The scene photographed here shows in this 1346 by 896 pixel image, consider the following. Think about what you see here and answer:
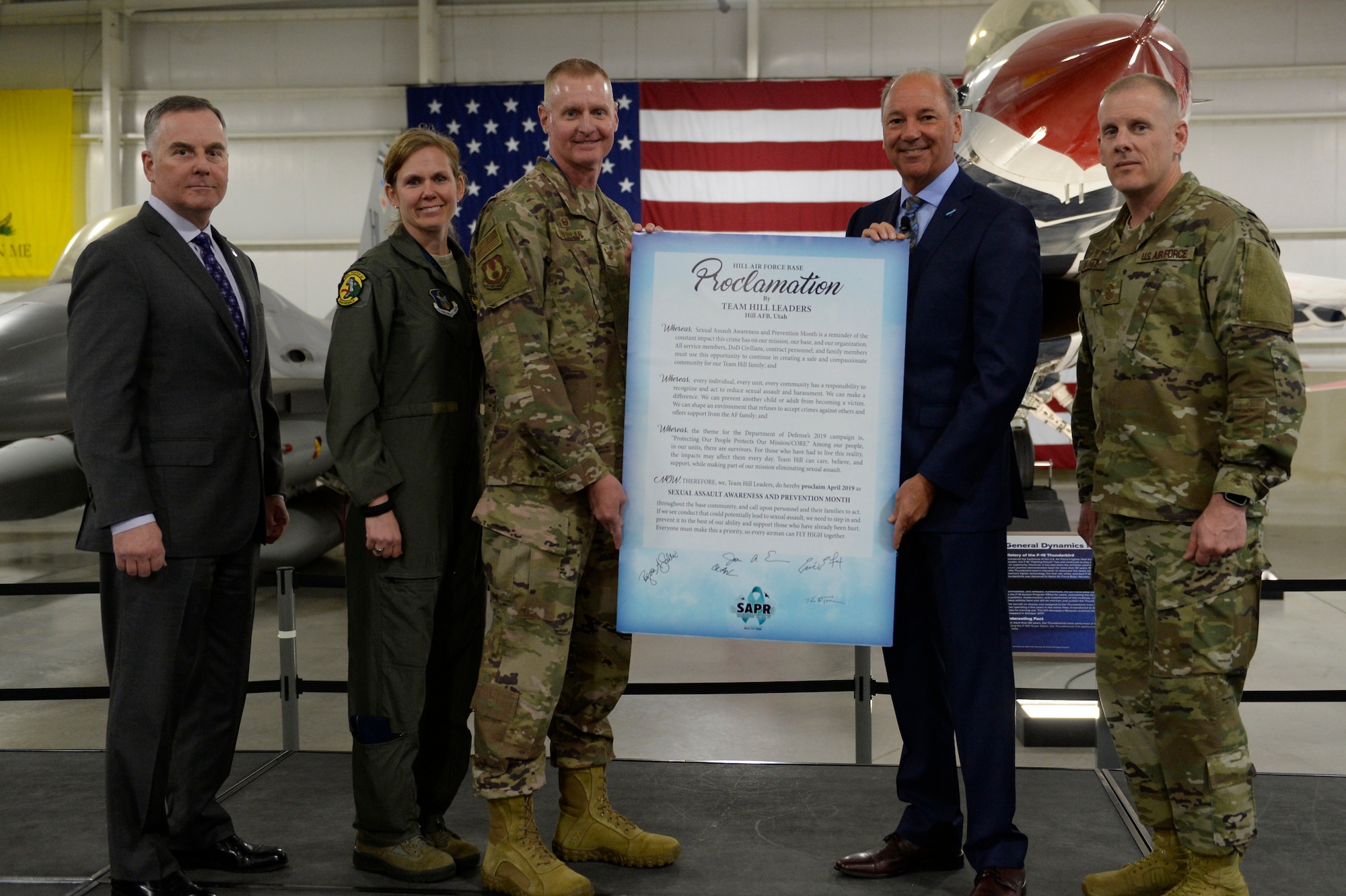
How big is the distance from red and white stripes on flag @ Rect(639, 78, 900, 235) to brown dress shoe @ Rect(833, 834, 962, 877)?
12.1 meters

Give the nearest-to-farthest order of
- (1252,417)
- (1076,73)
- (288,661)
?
(1252,417)
(288,661)
(1076,73)

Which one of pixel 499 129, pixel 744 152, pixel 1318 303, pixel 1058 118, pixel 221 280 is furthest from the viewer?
pixel 499 129

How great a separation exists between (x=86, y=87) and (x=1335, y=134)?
17984 mm

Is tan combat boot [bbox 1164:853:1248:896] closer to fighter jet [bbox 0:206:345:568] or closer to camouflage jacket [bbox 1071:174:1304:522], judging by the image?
camouflage jacket [bbox 1071:174:1304:522]

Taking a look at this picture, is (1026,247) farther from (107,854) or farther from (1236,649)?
(107,854)

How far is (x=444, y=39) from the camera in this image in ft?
49.0

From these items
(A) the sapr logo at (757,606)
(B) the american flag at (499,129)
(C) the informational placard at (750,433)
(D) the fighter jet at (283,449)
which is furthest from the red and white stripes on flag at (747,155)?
(A) the sapr logo at (757,606)

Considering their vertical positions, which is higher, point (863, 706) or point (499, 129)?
point (499, 129)

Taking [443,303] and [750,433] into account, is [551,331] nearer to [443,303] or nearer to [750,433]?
[443,303]

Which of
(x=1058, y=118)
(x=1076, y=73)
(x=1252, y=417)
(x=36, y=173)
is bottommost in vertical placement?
(x=1252, y=417)

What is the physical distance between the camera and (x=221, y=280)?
2.73 m

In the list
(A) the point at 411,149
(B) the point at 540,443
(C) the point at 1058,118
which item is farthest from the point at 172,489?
(C) the point at 1058,118

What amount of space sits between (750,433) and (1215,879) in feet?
4.98

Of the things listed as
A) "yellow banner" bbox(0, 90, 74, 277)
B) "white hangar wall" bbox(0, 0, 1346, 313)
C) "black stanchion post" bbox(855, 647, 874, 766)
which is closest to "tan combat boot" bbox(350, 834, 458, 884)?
"black stanchion post" bbox(855, 647, 874, 766)
